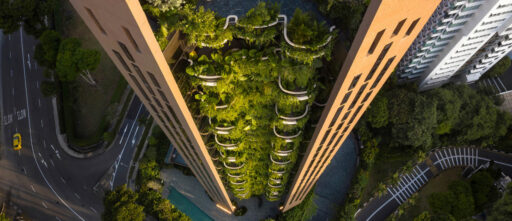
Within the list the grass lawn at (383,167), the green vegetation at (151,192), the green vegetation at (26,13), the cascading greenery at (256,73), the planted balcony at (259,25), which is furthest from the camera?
the green vegetation at (26,13)

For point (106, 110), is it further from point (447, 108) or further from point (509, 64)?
point (509, 64)

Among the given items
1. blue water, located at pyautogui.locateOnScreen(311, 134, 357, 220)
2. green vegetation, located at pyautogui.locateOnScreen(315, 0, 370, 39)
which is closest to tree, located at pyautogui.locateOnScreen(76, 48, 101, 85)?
blue water, located at pyautogui.locateOnScreen(311, 134, 357, 220)

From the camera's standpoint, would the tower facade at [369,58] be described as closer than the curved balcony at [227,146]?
Yes

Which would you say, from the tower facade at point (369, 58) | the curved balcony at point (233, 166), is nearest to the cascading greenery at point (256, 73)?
the tower facade at point (369, 58)

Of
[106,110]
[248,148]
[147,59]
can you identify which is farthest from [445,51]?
[106,110]

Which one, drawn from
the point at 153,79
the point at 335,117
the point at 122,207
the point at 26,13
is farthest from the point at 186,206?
the point at 26,13

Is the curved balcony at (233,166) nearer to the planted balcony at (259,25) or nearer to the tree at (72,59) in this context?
the planted balcony at (259,25)

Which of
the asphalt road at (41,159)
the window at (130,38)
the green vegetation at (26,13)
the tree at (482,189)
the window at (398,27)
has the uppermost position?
the window at (398,27)
